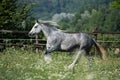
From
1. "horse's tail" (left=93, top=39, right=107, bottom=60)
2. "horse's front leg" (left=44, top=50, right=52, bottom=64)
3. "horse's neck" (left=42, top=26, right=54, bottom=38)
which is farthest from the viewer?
"horse's tail" (left=93, top=39, right=107, bottom=60)

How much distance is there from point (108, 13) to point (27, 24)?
5459 inches

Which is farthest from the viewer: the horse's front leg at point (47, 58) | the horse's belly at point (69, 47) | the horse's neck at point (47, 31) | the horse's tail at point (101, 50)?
the horse's tail at point (101, 50)

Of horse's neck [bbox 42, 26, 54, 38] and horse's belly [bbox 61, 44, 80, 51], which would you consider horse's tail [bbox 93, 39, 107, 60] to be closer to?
horse's belly [bbox 61, 44, 80, 51]

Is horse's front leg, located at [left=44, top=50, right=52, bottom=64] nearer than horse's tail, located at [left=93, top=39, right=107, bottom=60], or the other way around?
horse's front leg, located at [left=44, top=50, right=52, bottom=64]

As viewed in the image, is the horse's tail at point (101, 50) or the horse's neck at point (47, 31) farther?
the horse's tail at point (101, 50)

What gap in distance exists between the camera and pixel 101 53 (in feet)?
49.2

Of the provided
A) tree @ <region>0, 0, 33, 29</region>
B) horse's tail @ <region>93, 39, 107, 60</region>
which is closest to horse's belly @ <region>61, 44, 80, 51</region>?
horse's tail @ <region>93, 39, 107, 60</region>

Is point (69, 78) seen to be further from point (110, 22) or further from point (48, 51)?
point (110, 22)

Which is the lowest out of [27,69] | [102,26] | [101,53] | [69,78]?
[102,26]

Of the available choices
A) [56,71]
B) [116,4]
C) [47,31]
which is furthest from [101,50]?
[116,4]

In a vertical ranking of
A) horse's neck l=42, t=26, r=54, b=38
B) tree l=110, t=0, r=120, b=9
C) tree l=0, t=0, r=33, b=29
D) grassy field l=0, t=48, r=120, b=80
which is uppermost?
grassy field l=0, t=48, r=120, b=80

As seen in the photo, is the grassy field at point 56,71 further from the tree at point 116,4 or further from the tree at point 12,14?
the tree at point 116,4

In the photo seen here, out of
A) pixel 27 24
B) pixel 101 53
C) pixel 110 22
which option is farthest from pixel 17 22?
pixel 110 22

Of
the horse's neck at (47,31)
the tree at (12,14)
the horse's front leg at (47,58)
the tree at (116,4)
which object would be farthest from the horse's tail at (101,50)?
the tree at (116,4)
